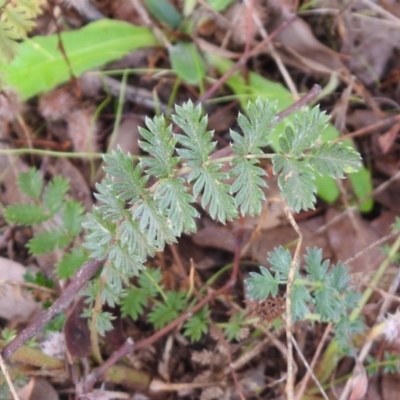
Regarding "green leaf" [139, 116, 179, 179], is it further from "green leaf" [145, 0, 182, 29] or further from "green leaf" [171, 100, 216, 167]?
"green leaf" [145, 0, 182, 29]

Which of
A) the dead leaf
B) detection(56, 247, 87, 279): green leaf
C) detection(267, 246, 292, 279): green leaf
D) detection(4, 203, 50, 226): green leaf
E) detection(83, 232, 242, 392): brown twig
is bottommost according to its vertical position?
the dead leaf

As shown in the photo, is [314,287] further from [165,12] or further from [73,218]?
[165,12]

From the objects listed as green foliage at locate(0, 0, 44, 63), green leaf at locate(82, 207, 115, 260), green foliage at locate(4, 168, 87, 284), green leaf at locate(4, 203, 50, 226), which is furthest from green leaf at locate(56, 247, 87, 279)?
green foliage at locate(0, 0, 44, 63)

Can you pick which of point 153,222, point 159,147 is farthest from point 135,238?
point 159,147

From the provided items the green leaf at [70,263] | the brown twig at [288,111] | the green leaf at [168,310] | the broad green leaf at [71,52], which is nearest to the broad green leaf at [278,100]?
the broad green leaf at [71,52]

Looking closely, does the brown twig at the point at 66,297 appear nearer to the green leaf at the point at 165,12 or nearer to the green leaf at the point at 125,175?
the green leaf at the point at 125,175

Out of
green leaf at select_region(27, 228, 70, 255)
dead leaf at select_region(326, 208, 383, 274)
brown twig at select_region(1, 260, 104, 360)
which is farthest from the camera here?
dead leaf at select_region(326, 208, 383, 274)
